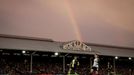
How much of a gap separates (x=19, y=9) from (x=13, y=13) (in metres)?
0.45

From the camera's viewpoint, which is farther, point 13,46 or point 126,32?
point 126,32

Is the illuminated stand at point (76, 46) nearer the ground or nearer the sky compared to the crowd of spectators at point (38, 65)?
nearer the sky

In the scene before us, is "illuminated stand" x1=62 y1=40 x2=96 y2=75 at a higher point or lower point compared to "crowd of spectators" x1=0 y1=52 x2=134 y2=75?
higher

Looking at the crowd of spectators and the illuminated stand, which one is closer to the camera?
the crowd of spectators

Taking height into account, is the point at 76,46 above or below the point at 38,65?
above

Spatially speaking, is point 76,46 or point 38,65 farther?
point 76,46

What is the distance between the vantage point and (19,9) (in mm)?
16516

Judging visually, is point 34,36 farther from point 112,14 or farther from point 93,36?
point 112,14

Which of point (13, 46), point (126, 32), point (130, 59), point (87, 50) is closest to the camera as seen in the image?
point (13, 46)

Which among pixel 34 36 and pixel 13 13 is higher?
pixel 13 13

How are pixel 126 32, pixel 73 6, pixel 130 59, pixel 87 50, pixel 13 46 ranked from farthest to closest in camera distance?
pixel 126 32 < pixel 130 59 < pixel 73 6 < pixel 87 50 < pixel 13 46

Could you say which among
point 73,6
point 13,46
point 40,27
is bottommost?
point 13,46

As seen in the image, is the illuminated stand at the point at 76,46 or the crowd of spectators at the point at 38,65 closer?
the crowd of spectators at the point at 38,65

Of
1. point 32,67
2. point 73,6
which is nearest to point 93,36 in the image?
point 73,6
